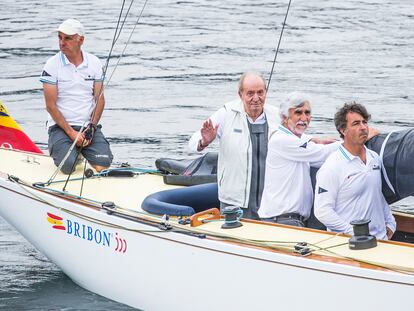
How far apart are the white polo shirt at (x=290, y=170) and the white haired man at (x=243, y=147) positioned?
24 cm

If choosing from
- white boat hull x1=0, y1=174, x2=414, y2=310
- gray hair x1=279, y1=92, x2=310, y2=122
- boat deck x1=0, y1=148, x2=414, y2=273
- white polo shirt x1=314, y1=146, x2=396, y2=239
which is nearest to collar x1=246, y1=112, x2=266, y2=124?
gray hair x1=279, y1=92, x2=310, y2=122

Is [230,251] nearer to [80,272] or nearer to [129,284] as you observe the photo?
[129,284]

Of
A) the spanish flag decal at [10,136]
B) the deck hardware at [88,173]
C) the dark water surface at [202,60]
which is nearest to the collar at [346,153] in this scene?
the deck hardware at [88,173]

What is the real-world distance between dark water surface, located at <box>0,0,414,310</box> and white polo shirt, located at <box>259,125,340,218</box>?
3.38 m

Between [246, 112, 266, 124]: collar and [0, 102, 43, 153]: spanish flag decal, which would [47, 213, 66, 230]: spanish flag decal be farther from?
[0, 102, 43, 153]: spanish flag decal

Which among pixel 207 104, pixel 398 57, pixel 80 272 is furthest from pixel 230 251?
pixel 398 57

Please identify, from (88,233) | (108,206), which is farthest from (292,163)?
(88,233)

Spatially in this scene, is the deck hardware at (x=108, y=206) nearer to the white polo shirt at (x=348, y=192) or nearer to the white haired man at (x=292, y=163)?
the white haired man at (x=292, y=163)

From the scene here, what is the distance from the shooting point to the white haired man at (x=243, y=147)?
6.62m

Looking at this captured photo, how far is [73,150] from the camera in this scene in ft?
26.8

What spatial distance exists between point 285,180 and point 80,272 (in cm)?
185

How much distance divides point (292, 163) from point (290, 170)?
4 cm

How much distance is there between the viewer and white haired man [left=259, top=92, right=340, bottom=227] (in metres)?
6.21

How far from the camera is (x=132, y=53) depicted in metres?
18.2
